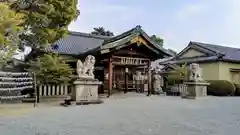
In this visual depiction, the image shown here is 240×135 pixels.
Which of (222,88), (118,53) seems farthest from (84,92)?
(222,88)

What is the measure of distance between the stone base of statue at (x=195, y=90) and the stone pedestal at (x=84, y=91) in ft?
22.3

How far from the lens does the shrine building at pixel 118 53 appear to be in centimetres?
1758

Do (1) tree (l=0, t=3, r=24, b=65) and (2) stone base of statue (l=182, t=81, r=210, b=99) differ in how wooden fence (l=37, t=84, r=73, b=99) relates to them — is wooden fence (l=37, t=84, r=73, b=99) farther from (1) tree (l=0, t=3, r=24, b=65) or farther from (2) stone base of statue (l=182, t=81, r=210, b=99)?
(2) stone base of statue (l=182, t=81, r=210, b=99)

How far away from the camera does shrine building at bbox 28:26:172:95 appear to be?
1758 centimetres

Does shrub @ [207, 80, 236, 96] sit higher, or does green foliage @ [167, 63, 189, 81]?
green foliage @ [167, 63, 189, 81]

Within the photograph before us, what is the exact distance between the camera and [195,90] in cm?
1709

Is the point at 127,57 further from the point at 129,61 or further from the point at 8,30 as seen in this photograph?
the point at 8,30

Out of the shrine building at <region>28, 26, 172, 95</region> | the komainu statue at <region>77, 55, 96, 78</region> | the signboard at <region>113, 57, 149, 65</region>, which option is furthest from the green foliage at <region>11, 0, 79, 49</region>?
the signboard at <region>113, 57, 149, 65</region>

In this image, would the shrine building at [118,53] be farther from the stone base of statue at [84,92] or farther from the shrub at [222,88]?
the shrub at [222,88]

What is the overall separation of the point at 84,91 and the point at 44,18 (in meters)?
4.34

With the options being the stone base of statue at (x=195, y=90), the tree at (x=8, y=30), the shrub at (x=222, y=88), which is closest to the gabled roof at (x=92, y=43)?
the stone base of statue at (x=195, y=90)

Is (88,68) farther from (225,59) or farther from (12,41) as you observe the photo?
(225,59)

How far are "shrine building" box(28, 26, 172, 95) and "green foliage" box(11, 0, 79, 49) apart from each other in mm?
2685

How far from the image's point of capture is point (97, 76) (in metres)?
22.4
